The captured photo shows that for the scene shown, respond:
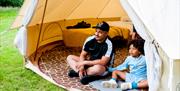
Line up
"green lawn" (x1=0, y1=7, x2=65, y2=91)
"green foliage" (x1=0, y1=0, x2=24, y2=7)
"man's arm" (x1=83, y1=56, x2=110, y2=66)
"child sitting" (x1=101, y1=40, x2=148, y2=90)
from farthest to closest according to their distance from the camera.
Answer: "green foliage" (x1=0, y1=0, x2=24, y2=7)
"man's arm" (x1=83, y1=56, x2=110, y2=66)
"green lawn" (x1=0, y1=7, x2=65, y2=91)
"child sitting" (x1=101, y1=40, x2=148, y2=90)

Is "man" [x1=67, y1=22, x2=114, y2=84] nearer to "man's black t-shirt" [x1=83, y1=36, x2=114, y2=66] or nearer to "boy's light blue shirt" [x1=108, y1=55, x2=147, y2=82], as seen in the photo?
"man's black t-shirt" [x1=83, y1=36, x2=114, y2=66]

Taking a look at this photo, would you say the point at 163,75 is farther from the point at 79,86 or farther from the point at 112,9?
the point at 112,9

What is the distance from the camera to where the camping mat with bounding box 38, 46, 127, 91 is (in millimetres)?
5248

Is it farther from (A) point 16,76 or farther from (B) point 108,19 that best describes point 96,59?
(B) point 108,19

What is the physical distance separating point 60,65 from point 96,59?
838mm

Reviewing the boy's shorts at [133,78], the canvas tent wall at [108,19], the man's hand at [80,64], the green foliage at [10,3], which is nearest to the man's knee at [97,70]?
the man's hand at [80,64]

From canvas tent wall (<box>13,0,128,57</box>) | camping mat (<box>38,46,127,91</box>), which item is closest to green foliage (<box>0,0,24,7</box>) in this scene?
canvas tent wall (<box>13,0,128,57</box>)

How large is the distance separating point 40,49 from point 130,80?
2276mm

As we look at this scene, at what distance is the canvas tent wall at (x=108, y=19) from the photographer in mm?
3969

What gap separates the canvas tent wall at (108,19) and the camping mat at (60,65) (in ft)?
0.77

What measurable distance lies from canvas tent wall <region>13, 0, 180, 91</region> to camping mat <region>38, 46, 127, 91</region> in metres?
0.24

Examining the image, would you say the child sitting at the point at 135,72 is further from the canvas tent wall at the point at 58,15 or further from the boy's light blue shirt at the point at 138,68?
the canvas tent wall at the point at 58,15

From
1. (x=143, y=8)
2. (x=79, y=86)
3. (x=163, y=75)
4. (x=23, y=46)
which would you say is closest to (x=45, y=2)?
(x=23, y=46)

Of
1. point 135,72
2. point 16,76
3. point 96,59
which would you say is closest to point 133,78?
point 135,72
